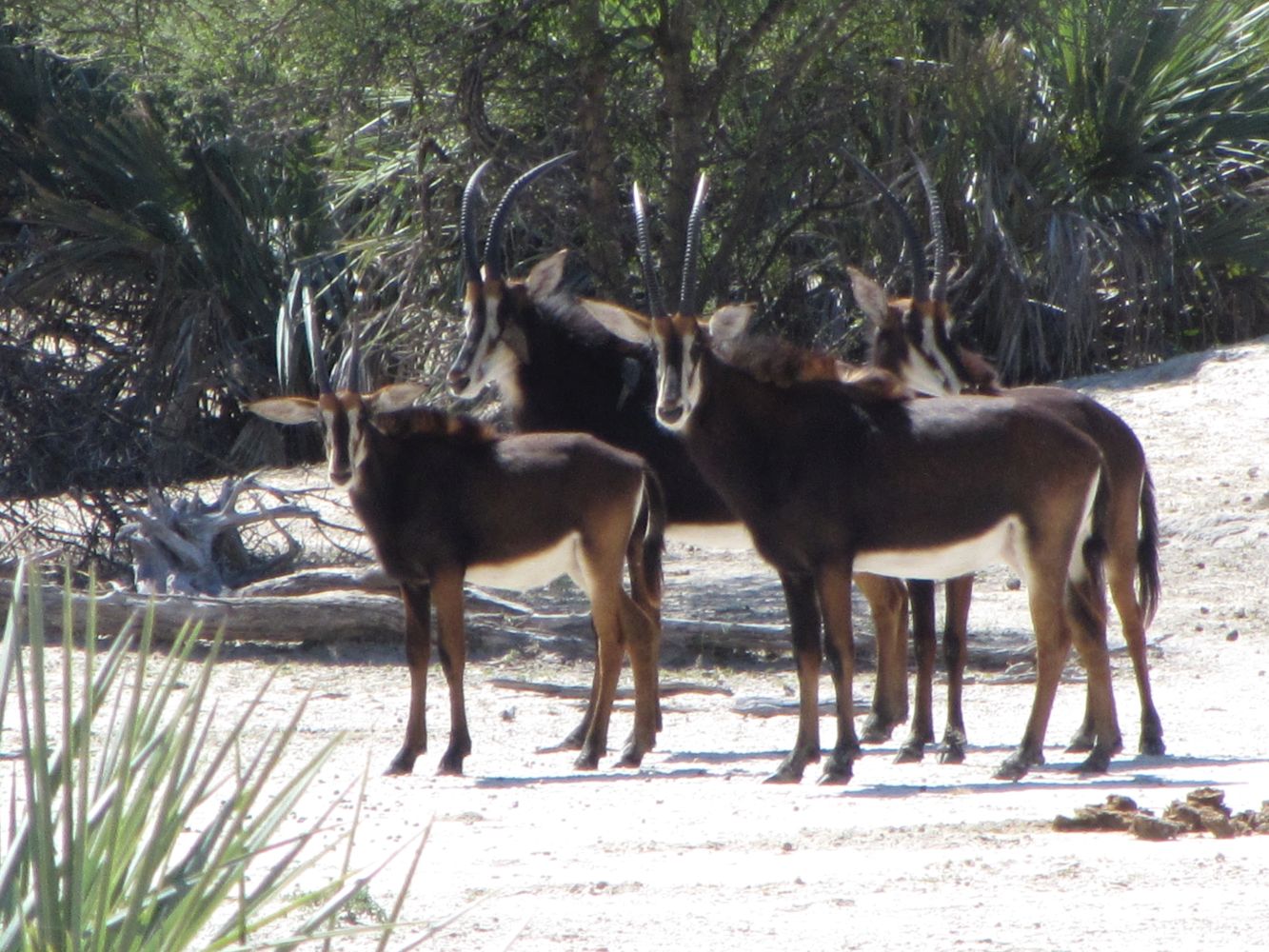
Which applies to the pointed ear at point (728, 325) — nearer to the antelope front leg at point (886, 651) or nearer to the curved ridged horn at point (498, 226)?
the antelope front leg at point (886, 651)

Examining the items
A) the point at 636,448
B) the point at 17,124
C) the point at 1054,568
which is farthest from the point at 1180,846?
the point at 17,124

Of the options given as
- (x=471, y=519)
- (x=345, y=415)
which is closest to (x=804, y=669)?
(x=471, y=519)

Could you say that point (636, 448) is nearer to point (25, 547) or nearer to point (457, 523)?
point (457, 523)

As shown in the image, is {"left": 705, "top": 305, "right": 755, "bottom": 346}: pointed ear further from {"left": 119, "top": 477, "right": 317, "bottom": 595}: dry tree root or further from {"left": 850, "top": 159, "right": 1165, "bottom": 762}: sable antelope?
{"left": 119, "top": 477, "right": 317, "bottom": 595}: dry tree root

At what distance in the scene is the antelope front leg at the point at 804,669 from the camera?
22.4 ft

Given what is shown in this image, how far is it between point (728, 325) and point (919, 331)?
6.00ft

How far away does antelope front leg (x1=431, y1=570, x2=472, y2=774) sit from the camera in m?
7.25

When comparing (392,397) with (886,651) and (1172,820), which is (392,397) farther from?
(1172,820)

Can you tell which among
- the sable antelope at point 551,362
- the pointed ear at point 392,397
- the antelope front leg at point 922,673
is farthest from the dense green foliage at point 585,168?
the antelope front leg at point 922,673

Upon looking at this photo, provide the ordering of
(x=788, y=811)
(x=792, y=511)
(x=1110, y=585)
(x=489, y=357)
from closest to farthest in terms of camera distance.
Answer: (x=788, y=811), (x=792, y=511), (x=1110, y=585), (x=489, y=357)

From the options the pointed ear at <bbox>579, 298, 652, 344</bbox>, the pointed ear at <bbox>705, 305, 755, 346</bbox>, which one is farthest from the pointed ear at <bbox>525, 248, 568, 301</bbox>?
the pointed ear at <bbox>705, 305, 755, 346</bbox>

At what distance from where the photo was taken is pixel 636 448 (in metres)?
8.53

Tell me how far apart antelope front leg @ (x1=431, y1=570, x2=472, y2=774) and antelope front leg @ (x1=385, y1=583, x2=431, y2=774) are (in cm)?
9

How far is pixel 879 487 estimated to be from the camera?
6867 millimetres
